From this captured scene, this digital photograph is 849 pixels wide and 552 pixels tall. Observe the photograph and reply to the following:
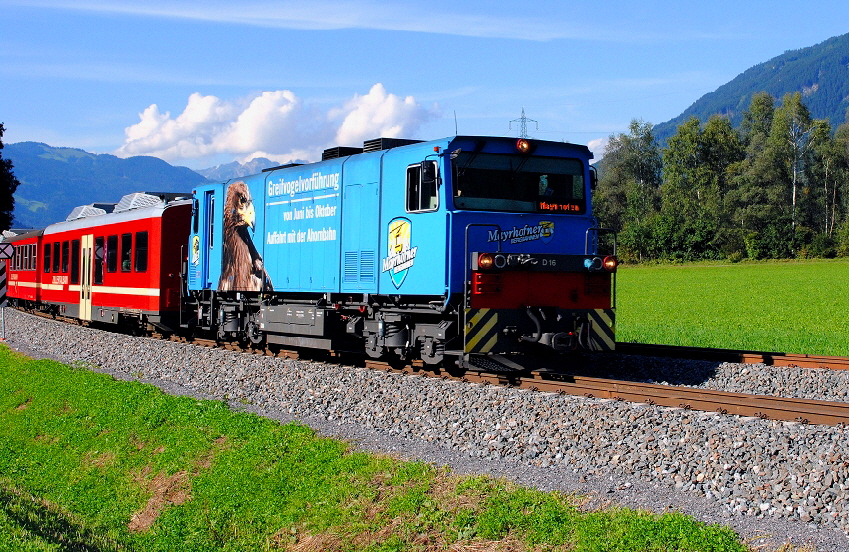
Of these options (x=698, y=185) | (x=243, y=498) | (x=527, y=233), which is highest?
(x=698, y=185)

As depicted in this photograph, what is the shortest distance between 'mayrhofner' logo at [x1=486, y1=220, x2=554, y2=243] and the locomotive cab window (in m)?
0.97

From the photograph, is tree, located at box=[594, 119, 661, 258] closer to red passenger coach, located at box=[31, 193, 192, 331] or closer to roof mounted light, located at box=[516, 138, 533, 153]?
red passenger coach, located at box=[31, 193, 192, 331]

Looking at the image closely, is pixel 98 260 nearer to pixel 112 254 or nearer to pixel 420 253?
pixel 112 254

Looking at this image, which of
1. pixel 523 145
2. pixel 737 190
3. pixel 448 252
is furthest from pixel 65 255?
pixel 737 190

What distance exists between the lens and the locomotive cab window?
1164 centimetres

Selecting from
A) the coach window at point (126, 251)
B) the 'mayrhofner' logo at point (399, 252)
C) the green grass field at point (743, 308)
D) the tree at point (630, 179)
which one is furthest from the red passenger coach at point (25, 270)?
the tree at point (630, 179)

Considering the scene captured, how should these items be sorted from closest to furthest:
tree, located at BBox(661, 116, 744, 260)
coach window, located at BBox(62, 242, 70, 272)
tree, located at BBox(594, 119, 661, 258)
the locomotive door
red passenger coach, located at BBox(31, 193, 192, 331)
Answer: red passenger coach, located at BBox(31, 193, 192, 331)
the locomotive door
coach window, located at BBox(62, 242, 70, 272)
tree, located at BBox(661, 116, 744, 260)
tree, located at BBox(594, 119, 661, 258)

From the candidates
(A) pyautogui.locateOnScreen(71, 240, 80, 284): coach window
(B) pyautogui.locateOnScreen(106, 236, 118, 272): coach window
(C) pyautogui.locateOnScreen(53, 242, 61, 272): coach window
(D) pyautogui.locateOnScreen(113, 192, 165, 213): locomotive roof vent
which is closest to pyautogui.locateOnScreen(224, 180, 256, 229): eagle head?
(D) pyautogui.locateOnScreen(113, 192, 165, 213): locomotive roof vent

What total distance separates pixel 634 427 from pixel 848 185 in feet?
274

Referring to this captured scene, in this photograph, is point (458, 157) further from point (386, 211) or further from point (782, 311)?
point (782, 311)

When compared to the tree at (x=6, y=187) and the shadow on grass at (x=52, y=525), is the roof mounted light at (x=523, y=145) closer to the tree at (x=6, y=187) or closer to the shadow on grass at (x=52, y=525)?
the shadow on grass at (x=52, y=525)

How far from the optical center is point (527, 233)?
12.4 m

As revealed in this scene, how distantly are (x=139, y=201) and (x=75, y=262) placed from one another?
316cm

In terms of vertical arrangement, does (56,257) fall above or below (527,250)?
above
